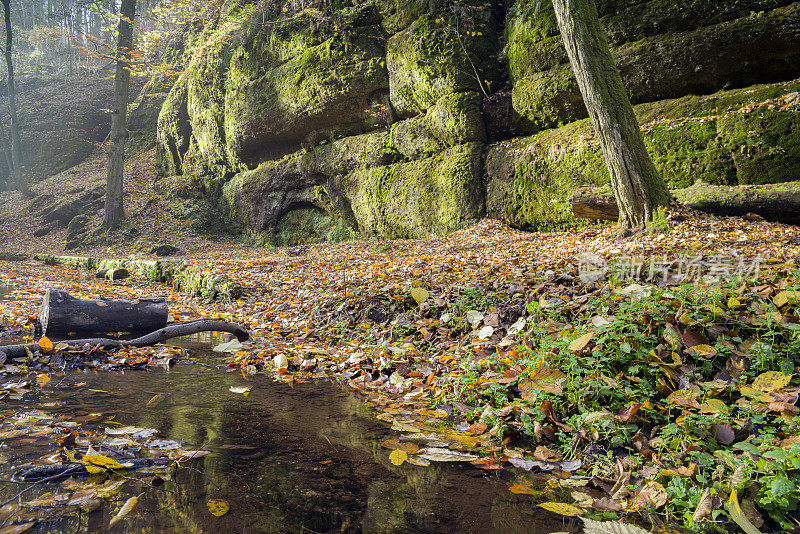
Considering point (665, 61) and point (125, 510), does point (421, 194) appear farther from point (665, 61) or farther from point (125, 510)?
point (125, 510)

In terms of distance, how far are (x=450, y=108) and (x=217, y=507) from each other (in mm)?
10011

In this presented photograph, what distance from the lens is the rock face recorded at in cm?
714

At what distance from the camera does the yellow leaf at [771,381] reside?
6.54ft

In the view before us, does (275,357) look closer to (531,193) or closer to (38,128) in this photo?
(531,193)

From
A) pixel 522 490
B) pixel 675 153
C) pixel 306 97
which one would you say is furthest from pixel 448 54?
pixel 522 490

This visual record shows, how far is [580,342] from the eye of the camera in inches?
100

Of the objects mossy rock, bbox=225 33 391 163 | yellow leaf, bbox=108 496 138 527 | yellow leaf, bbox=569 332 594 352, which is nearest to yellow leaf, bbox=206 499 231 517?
yellow leaf, bbox=108 496 138 527

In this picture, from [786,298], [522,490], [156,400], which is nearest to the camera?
[522,490]

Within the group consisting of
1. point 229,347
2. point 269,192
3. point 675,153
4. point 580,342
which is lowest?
point 229,347

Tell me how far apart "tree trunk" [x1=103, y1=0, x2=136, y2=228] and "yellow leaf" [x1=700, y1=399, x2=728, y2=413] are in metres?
17.9

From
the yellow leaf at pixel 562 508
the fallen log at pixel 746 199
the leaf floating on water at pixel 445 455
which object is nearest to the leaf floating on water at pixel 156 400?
the leaf floating on water at pixel 445 455

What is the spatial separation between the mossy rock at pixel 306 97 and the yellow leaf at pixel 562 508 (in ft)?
37.4

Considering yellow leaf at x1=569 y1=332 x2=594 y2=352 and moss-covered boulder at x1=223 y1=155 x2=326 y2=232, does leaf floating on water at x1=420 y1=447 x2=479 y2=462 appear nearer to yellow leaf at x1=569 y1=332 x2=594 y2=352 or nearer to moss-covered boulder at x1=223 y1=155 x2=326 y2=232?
yellow leaf at x1=569 y1=332 x2=594 y2=352

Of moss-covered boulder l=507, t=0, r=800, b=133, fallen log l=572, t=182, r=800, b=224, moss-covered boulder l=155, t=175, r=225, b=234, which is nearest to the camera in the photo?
fallen log l=572, t=182, r=800, b=224
